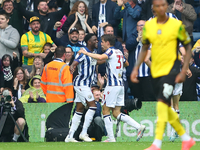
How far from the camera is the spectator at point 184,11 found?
1184cm

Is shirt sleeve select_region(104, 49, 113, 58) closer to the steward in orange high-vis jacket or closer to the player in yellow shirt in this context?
the steward in orange high-vis jacket

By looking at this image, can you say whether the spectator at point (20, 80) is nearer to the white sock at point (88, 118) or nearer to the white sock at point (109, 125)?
the white sock at point (88, 118)

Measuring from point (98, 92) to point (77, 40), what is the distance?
Result: 6.18 feet

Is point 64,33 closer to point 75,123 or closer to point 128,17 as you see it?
point 128,17

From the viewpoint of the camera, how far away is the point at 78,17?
1289 centimetres

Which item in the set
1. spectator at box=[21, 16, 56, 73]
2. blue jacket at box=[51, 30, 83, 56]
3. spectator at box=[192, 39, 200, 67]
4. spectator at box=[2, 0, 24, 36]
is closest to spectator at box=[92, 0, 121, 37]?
blue jacket at box=[51, 30, 83, 56]

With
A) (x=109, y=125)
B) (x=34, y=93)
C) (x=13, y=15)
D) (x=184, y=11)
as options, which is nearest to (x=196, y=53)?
(x=184, y=11)

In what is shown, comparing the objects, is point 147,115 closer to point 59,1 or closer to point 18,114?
point 18,114

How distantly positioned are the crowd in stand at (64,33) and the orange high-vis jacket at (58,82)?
700 mm

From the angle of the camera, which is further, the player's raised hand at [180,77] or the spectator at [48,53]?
the spectator at [48,53]

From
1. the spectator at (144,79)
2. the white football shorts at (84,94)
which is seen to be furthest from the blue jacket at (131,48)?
the white football shorts at (84,94)

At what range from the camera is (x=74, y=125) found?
9352 mm

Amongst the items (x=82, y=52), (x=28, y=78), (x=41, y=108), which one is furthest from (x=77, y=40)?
(x=82, y=52)

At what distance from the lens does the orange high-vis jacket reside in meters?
10.1
